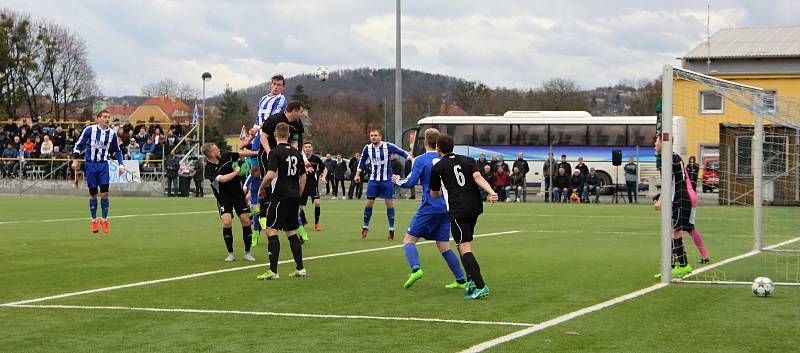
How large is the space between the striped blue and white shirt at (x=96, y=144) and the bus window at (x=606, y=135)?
3331 cm

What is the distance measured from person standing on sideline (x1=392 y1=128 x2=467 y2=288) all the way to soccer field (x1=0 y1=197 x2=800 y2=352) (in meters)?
0.30

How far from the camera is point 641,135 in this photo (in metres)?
48.7

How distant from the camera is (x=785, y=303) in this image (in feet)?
33.7

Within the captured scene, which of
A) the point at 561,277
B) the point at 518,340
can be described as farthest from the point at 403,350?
the point at 561,277

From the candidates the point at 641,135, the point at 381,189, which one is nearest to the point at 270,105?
the point at 381,189

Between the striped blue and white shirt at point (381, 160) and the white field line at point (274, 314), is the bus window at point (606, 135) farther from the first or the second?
the white field line at point (274, 314)

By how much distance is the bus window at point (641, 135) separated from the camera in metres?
48.4

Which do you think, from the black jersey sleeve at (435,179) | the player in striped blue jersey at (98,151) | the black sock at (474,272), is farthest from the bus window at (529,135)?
the black sock at (474,272)

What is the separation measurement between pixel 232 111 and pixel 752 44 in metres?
90.1

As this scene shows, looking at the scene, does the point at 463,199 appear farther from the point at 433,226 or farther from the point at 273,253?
the point at 273,253

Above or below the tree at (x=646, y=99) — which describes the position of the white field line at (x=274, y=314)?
below

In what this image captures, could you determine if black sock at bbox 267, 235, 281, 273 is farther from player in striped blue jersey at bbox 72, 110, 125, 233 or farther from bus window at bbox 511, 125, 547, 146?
bus window at bbox 511, 125, 547, 146

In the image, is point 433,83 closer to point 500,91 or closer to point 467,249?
point 500,91

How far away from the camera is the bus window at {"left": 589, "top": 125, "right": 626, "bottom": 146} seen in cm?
4919
